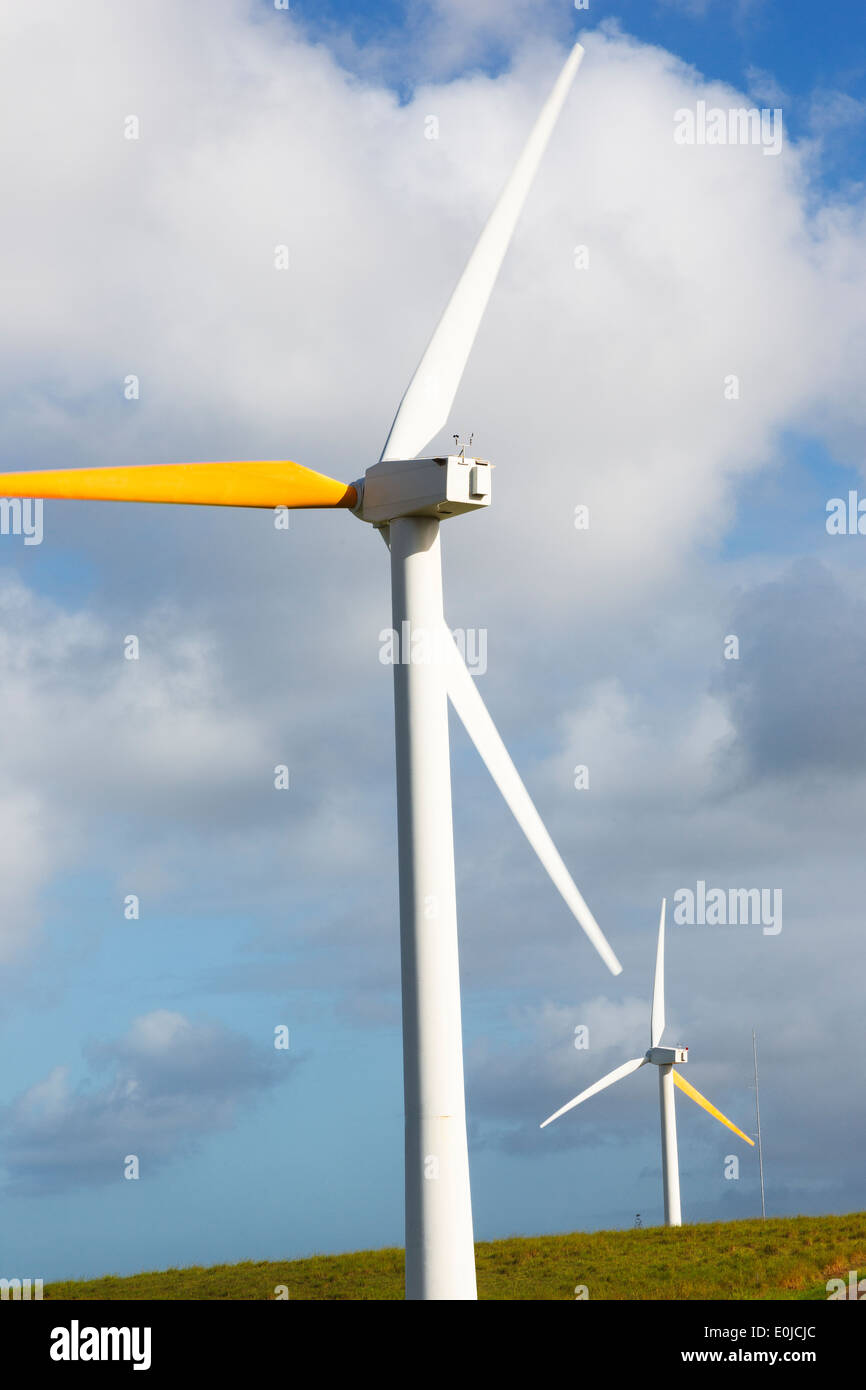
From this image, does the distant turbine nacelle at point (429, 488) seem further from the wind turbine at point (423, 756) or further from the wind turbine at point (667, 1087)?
the wind turbine at point (667, 1087)

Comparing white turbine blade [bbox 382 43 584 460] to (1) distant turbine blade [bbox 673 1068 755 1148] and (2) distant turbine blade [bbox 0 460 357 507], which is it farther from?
(1) distant turbine blade [bbox 673 1068 755 1148]

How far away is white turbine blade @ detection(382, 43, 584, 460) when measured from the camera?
26297 millimetres

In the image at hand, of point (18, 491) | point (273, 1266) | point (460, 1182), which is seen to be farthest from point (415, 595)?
point (273, 1266)

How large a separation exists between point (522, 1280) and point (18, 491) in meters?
29.2

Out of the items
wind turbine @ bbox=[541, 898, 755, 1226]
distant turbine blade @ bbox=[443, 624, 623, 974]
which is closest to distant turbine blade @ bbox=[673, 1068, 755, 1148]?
wind turbine @ bbox=[541, 898, 755, 1226]

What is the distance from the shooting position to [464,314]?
27062 mm

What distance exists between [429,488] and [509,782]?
492cm

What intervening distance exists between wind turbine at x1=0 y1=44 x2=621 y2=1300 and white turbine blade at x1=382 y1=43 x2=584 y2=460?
0.17m

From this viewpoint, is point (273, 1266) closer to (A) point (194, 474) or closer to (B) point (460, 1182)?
(B) point (460, 1182)

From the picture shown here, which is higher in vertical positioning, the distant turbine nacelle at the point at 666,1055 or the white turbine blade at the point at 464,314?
the white turbine blade at the point at 464,314

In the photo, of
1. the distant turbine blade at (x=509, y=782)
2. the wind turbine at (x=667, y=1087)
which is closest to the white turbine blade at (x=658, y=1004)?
the wind turbine at (x=667, y=1087)

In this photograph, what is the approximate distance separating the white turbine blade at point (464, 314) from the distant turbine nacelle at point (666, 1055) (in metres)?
46.4

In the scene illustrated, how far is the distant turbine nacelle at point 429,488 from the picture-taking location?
Result: 912 inches
